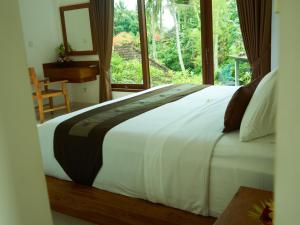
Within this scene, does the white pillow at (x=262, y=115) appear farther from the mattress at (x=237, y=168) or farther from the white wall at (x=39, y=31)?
the white wall at (x=39, y=31)

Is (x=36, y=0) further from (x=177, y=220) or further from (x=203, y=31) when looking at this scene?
(x=177, y=220)

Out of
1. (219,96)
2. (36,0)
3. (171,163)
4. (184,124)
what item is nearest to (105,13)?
(36,0)

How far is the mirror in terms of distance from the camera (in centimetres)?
557

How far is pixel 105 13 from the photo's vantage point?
17.0 ft

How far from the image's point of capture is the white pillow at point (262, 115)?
1.63 metres

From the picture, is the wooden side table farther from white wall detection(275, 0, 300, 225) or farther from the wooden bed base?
white wall detection(275, 0, 300, 225)

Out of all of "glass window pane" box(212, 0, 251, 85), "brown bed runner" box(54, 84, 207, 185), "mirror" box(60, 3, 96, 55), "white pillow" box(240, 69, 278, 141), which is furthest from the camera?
"mirror" box(60, 3, 96, 55)

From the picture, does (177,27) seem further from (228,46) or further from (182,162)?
(182,162)

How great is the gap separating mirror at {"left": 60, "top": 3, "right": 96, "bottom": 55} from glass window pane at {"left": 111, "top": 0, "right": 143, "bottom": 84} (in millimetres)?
493

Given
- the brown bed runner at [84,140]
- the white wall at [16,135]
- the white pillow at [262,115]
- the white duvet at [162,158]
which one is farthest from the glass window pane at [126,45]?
the white wall at [16,135]

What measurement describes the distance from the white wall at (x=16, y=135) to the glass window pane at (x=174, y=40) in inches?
167

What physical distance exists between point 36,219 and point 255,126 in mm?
1269

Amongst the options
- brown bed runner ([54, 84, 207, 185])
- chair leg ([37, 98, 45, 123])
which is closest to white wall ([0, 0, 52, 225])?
brown bed runner ([54, 84, 207, 185])

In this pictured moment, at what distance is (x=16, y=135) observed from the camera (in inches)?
25.7
